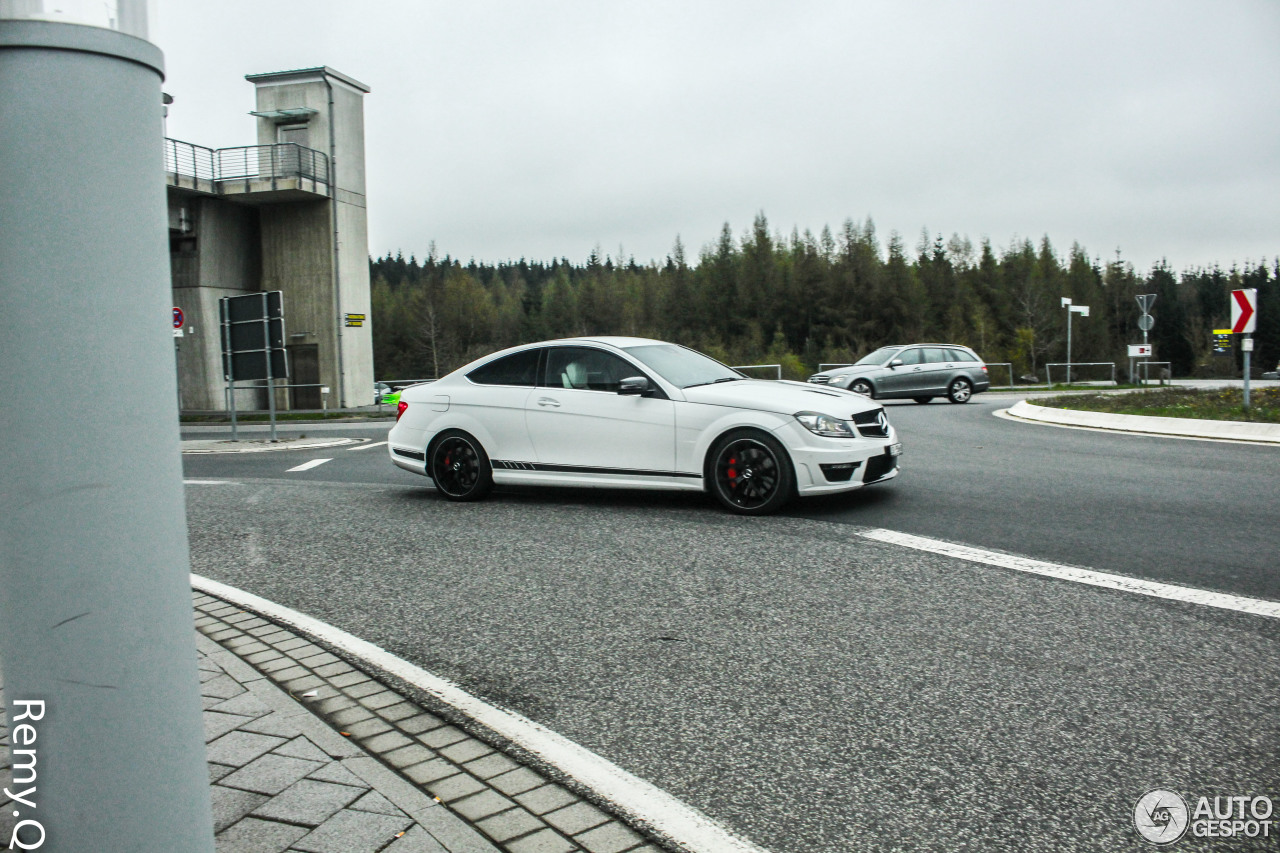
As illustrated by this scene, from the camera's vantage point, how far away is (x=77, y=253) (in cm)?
169

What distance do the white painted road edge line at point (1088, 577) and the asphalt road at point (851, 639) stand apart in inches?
6.0

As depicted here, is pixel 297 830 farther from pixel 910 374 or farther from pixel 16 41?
pixel 910 374

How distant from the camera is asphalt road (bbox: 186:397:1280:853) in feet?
9.58

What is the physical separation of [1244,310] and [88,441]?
1721 centimetres

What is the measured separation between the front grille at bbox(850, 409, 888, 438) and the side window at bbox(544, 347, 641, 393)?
1.95 metres

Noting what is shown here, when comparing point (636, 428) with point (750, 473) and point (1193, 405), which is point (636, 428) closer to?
point (750, 473)

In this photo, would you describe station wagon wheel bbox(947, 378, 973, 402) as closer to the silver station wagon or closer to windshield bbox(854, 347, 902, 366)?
the silver station wagon

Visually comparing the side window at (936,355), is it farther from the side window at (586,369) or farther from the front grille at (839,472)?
the front grille at (839,472)

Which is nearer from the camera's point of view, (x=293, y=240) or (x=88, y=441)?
(x=88, y=441)

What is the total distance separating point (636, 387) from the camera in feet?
26.8

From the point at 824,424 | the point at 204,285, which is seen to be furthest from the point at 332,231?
the point at 824,424

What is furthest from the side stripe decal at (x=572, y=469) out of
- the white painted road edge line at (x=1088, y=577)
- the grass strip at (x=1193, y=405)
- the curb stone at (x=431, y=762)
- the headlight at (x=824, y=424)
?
the grass strip at (x=1193, y=405)

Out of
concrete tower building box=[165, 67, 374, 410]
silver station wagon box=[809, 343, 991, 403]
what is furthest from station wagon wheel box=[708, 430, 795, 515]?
concrete tower building box=[165, 67, 374, 410]

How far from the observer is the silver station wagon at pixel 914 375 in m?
25.0
